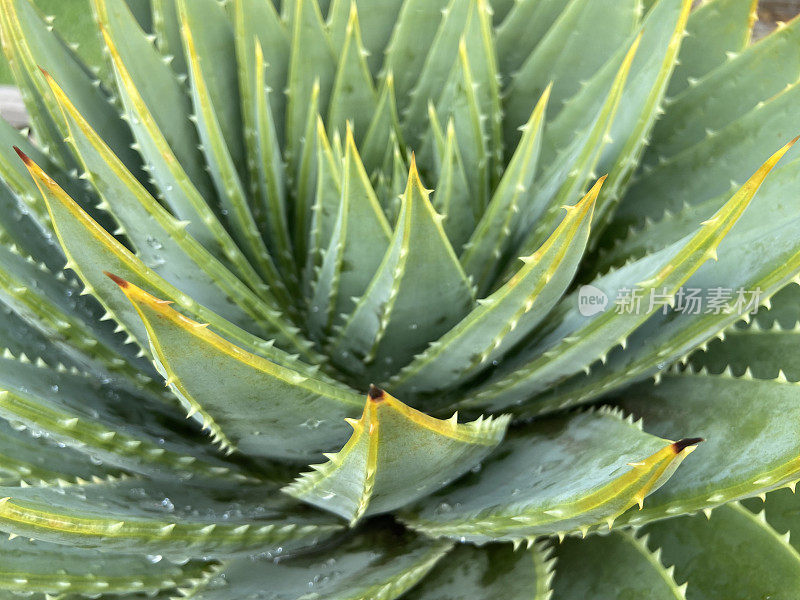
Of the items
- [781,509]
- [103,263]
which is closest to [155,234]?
[103,263]

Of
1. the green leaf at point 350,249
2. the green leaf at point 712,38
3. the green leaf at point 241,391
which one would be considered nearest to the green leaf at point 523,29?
the green leaf at point 712,38

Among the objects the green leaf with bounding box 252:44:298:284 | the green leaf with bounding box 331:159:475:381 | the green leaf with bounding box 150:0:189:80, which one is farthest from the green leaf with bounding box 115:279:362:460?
the green leaf with bounding box 150:0:189:80

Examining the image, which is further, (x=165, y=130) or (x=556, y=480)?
(x=165, y=130)

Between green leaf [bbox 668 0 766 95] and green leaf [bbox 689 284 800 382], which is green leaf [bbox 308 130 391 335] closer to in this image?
green leaf [bbox 689 284 800 382]

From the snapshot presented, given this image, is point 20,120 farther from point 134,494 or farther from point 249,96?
point 134,494

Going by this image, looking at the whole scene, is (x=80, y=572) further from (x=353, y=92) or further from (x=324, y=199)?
(x=353, y=92)
